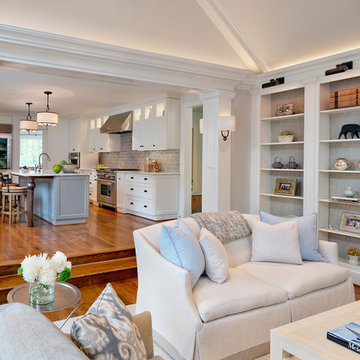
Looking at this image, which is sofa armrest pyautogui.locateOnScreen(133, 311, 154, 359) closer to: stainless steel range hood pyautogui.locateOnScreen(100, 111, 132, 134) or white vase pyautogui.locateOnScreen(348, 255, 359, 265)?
white vase pyautogui.locateOnScreen(348, 255, 359, 265)

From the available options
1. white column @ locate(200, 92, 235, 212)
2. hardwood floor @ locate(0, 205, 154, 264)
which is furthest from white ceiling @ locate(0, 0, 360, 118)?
hardwood floor @ locate(0, 205, 154, 264)

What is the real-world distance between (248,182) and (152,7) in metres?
2.78

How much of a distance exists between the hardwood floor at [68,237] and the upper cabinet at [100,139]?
2.60m

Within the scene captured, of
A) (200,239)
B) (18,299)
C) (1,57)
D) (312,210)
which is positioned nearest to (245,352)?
(200,239)

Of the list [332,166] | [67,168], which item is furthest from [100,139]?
[332,166]

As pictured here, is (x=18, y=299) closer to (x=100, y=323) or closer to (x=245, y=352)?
(x=100, y=323)

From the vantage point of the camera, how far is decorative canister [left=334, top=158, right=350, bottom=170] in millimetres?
4344

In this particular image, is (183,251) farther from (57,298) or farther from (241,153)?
(241,153)

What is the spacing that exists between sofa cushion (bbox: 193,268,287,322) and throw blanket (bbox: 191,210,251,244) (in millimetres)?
445

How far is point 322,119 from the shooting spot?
4.57 metres

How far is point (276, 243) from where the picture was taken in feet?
10.6

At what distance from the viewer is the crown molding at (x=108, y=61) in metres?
3.74

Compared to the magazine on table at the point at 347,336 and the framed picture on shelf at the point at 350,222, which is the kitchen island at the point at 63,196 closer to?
the framed picture on shelf at the point at 350,222

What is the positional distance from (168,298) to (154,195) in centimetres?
424
